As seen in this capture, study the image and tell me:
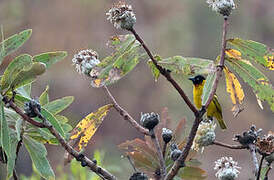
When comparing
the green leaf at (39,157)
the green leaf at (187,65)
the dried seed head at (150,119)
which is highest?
the green leaf at (187,65)

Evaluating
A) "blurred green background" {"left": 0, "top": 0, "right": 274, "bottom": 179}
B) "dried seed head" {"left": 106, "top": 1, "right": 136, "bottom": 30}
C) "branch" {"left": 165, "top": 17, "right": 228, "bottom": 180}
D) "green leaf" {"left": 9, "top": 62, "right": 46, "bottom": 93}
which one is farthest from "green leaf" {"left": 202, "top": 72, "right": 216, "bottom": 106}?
"blurred green background" {"left": 0, "top": 0, "right": 274, "bottom": 179}

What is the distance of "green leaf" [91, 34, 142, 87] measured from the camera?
87 cm

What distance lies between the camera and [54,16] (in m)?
10.9

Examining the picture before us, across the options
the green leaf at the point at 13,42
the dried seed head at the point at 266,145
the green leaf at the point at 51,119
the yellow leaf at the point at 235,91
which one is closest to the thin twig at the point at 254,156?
the dried seed head at the point at 266,145

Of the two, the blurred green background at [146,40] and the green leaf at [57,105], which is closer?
the green leaf at [57,105]

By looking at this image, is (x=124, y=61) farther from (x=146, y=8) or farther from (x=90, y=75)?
(x=146, y=8)

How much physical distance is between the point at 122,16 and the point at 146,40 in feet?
31.0

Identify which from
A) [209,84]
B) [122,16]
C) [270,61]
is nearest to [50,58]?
[122,16]

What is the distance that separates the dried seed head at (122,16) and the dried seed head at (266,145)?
29cm

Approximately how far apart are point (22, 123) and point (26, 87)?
0.10 metres

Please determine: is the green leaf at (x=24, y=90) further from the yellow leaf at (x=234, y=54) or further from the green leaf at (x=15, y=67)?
the yellow leaf at (x=234, y=54)

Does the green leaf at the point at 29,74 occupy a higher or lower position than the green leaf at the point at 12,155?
higher

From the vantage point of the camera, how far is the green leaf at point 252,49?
91cm

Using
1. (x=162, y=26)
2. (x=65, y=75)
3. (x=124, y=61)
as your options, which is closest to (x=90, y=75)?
(x=124, y=61)
